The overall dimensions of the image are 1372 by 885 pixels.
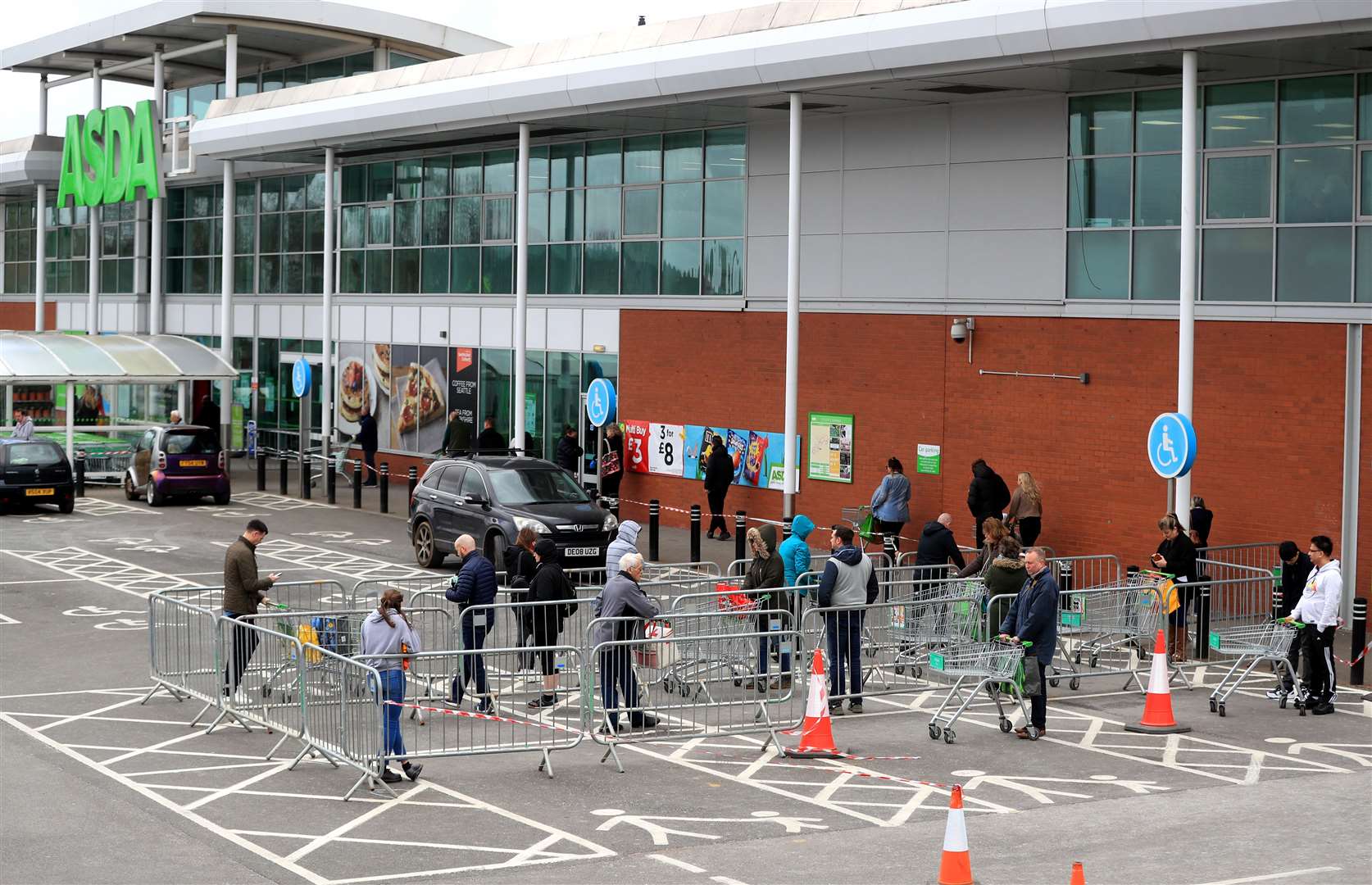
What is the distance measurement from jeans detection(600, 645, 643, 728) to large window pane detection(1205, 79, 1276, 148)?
12969 mm

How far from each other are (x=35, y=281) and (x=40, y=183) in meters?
5.39

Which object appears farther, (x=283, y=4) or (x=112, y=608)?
(x=283, y=4)

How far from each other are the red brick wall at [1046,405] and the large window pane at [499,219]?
4576 mm

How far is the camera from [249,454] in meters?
45.5

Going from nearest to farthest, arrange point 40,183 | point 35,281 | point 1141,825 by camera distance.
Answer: point 1141,825 → point 40,183 → point 35,281

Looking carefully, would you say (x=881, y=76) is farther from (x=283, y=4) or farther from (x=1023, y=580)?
(x=283, y=4)

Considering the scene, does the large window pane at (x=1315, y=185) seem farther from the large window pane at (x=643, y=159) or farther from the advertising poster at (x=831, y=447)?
the large window pane at (x=643, y=159)

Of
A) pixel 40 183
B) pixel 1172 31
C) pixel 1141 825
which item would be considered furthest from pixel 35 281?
pixel 1141 825

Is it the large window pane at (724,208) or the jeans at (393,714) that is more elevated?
the large window pane at (724,208)

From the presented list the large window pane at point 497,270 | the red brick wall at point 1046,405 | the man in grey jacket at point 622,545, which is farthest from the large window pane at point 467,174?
the man in grey jacket at point 622,545

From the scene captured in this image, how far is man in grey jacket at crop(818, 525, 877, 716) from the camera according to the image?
15.2 metres

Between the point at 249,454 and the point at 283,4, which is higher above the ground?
the point at 283,4

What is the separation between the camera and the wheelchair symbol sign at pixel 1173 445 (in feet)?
62.9

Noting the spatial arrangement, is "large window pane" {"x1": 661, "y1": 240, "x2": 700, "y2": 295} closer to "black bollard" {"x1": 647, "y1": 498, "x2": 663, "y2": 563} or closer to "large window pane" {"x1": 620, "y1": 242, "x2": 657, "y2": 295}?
"large window pane" {"x1": 620, "y1": 242, "x2": 657, "y2": 295}
